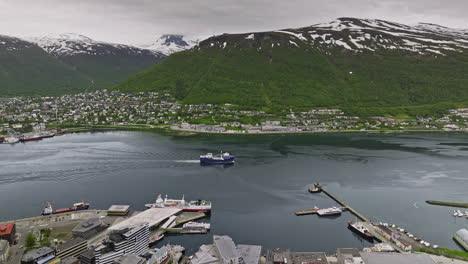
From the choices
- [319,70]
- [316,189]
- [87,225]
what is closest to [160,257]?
[87,225]

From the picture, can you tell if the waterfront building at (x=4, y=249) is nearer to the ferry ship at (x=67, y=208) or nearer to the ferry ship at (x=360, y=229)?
the ferry ship at (x=67, y=208)

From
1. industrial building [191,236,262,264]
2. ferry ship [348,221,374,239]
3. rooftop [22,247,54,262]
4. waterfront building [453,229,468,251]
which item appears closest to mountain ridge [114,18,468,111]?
ferry ship [348,221,374,239]

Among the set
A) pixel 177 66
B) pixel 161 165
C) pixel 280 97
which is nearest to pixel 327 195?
pixel 161 165

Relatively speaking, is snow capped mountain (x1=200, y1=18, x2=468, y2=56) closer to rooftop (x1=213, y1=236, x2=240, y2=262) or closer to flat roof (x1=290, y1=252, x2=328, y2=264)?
flat roof (x1=290, y1=252, x2=328, y2=264)

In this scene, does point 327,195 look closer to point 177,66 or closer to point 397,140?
point 397,140

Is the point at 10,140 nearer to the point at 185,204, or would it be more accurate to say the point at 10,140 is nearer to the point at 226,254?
the point at 185,204

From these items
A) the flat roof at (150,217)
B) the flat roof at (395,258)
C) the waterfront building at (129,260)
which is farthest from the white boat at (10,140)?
the flat roof at (395,258)
